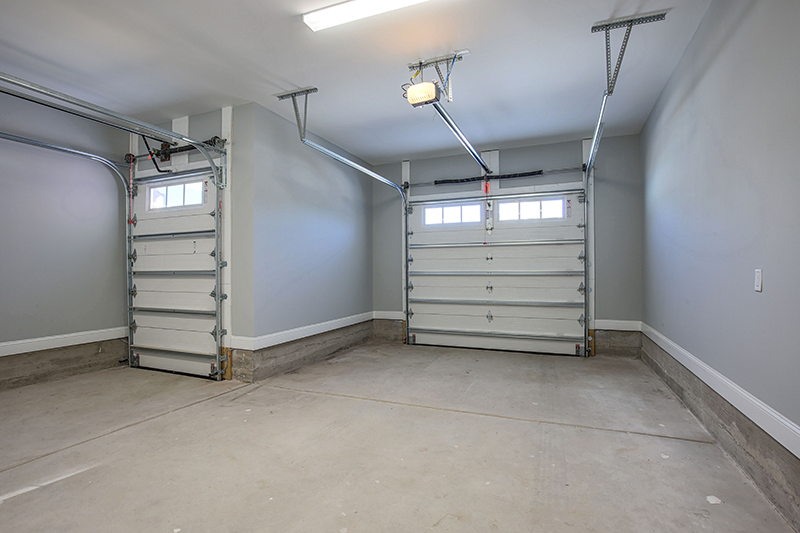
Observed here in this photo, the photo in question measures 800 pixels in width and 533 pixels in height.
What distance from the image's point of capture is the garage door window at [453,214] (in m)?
6.01

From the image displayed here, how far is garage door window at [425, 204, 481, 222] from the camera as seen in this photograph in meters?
6.01

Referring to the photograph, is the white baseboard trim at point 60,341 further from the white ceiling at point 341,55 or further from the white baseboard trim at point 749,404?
the white baseboard trim at point 749,404

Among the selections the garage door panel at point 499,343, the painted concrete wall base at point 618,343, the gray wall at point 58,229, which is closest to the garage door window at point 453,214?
the garage door panel at point 499,343

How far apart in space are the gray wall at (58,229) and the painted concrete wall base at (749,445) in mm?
6069

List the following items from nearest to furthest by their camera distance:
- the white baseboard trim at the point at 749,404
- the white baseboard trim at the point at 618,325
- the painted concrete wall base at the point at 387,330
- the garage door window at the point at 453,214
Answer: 1. the white baseboard trim at the point at 749,404
2. the white baseboard trim at the point at 618,325
3. the garage door window at the point at 453,214
4. the painted concrete wall base at the point at 387,330

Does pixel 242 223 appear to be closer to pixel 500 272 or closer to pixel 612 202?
pixel 500 272

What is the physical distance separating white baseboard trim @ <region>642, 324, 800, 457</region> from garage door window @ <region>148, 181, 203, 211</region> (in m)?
5.01

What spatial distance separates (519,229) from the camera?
5742mm

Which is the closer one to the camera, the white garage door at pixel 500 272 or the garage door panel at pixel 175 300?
the garage door panel at pixel 175 300

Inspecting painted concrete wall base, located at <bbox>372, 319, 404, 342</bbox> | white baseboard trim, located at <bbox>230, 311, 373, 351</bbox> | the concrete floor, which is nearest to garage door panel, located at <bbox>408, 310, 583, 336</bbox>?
painted concrete wall base, located at <bbox>372, 319, 404, 342</bbox>

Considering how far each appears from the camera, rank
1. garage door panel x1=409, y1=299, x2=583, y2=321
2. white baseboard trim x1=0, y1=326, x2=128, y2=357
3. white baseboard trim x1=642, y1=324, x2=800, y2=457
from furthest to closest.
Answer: garage door panel x1=409, y1=299, x2=583, y2=321 → white baseboard trim x1=0, y1=326, x2=128, y2=357 → white baseboard trim x1=642, y1=324, x2=800, y2=457

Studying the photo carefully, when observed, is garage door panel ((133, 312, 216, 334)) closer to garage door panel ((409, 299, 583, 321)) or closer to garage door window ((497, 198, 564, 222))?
garage door panel ((409, 299, 583, 321))

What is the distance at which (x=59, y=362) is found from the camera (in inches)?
164

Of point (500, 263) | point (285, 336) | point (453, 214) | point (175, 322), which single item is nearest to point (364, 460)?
point (285, 336)
